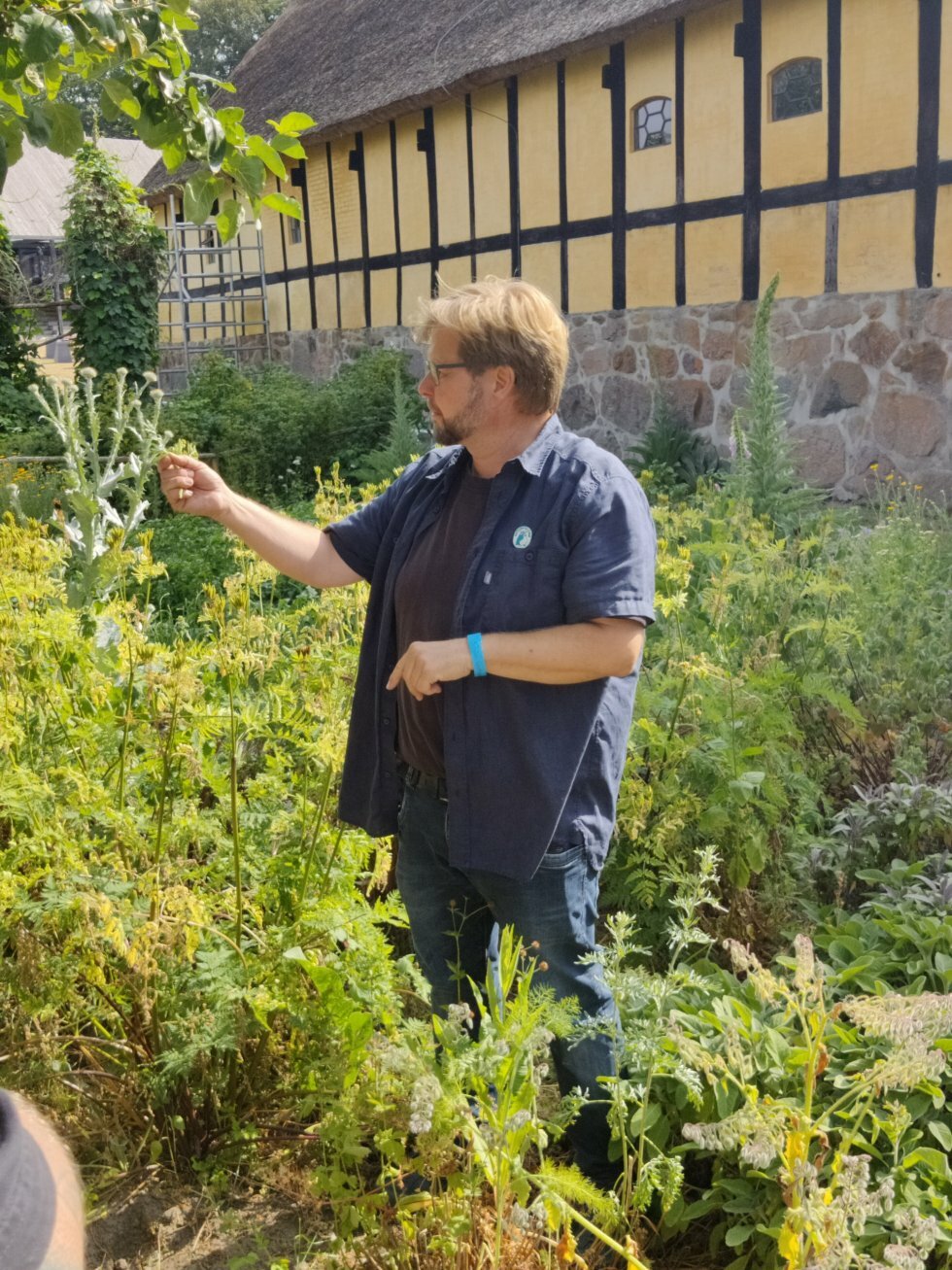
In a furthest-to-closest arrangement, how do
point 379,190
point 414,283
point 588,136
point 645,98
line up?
1. point 379,190
2. point 414,283
3. point 588,136
4. point 645,98

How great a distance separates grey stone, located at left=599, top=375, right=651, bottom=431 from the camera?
11.0 m

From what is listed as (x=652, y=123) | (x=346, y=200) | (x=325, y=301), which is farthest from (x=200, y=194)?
(x=325, y=301)

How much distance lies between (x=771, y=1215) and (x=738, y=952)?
0.53m

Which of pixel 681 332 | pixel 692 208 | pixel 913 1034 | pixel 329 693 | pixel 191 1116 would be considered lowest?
pixel 191 1116

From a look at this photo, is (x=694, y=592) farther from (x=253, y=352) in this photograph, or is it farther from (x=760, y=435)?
(x=253, y=352)

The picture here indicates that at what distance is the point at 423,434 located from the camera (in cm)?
1249

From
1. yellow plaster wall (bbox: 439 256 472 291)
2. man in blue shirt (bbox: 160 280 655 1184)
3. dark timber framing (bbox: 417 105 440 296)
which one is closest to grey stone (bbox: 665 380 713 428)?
yellow plaster wall (bbox: 439 256 472 291)

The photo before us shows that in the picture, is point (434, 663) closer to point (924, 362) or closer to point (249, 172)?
point (249, 172)

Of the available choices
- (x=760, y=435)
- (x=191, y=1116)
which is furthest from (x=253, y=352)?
(x=191, y=1116)

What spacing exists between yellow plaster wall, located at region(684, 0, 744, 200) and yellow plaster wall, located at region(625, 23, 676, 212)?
19 centimetres

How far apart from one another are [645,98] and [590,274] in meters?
1.54

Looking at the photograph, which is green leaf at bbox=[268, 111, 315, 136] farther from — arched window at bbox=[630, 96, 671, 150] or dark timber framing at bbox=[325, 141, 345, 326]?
dark timber framing at bbox=[325, 141, 345, 326]

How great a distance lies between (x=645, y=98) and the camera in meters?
10.5

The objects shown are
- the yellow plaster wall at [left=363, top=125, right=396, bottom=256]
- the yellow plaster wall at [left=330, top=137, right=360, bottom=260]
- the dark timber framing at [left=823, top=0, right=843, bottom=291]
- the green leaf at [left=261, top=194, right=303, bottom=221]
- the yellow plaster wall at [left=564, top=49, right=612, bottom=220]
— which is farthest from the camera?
the yellow plaster wall at [left=330, top=137, right=360, bottom=260]
